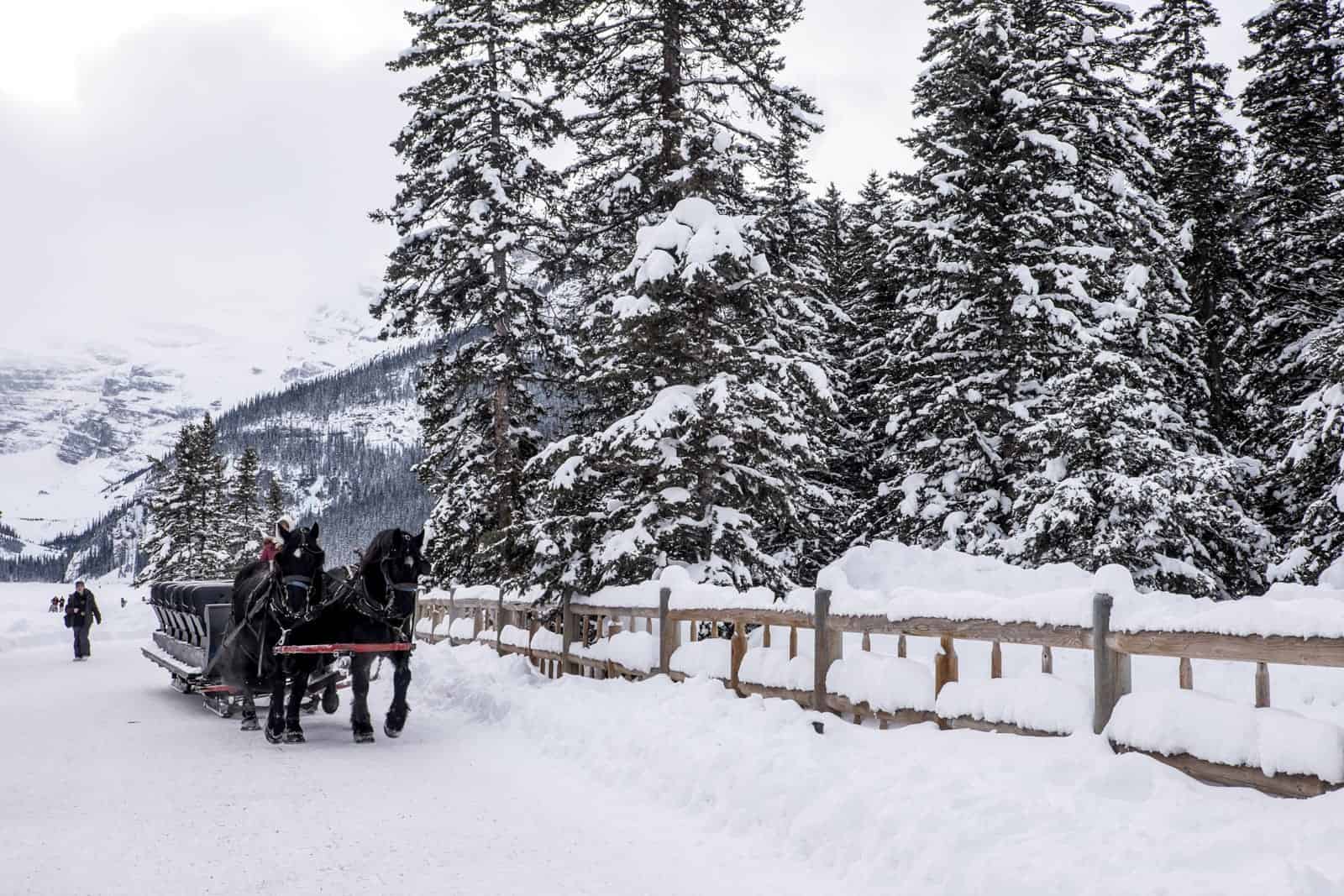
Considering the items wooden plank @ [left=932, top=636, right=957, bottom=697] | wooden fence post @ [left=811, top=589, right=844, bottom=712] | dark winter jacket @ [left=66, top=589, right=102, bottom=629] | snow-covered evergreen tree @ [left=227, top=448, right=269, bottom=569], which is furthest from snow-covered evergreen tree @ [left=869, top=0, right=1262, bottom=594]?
snow-covered evergreen tree @ [left=227, top=448, right=269, bottom=569]

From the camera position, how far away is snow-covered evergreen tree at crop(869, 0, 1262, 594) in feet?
57.1

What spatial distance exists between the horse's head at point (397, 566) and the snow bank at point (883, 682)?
15.9 feet

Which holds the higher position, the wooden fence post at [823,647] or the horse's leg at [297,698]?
the wooden fence post at [823,647]

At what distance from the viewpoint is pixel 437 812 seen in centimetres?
748

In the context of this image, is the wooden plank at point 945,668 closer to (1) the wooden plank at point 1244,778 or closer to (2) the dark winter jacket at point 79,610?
(1) the wooden plank at point 1244,778

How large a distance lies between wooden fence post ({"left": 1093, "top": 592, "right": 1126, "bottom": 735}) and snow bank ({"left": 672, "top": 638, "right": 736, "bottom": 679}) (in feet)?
14.7

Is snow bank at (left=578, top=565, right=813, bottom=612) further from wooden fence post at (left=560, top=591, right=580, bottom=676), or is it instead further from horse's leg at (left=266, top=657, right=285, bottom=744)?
horse's leg at (left=266, top=657, right=285, bottom=744)

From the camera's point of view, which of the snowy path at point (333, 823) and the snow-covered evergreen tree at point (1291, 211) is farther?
the snow-covered evergreen tree at point (1291, 211)

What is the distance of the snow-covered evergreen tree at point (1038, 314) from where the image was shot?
57.1 feet

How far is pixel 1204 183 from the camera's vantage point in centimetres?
2508

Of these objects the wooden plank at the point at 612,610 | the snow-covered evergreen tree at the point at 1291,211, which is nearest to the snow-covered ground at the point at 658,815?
the wooden plank at the point at 612,610

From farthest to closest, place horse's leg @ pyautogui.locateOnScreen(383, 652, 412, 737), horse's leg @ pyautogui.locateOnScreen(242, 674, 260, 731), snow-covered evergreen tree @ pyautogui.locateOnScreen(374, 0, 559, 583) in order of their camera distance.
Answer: snow-covered evergreen tree @ pyautogui.locateOnScreen(374, 0, 559, 583)
horse's leg @ pyautogui.locateOnScreen(242, 674, 260, 731)
horse's leg @ pyautogui.locateOnScreen(383, 652, 412, 737)

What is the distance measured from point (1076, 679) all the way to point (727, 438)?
6151 millimetres

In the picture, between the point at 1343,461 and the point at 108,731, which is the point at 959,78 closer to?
the point at 1343,461
